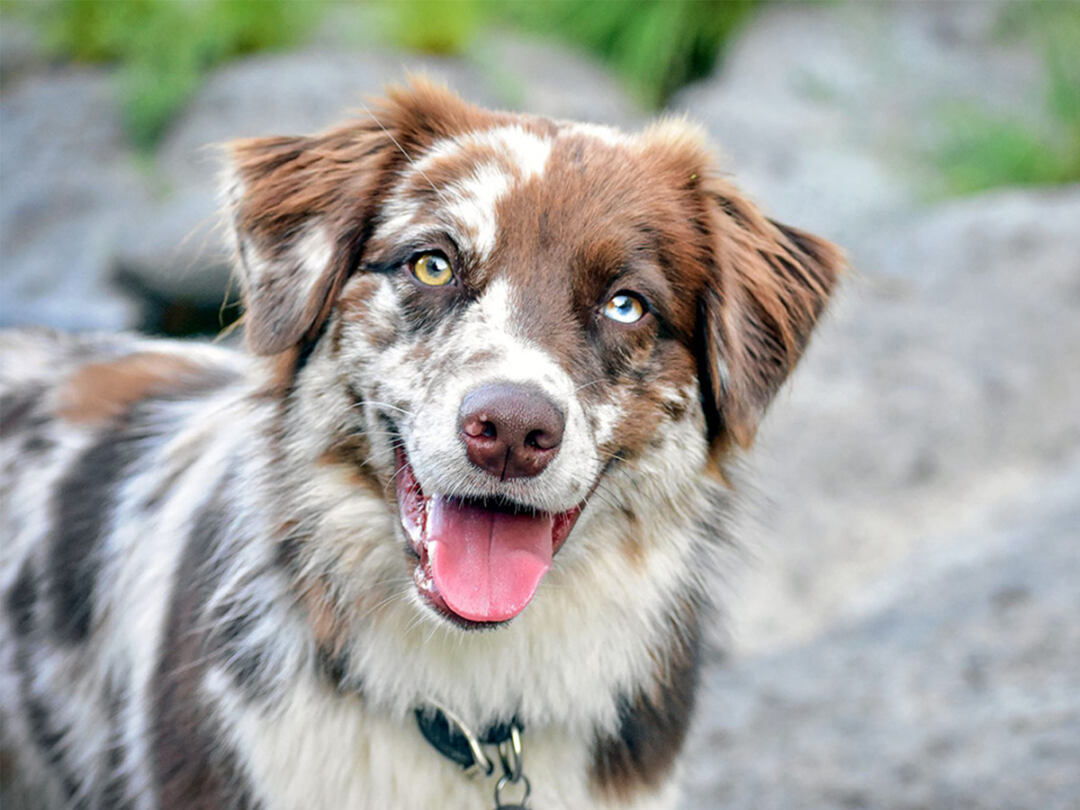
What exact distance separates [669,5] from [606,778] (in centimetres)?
827

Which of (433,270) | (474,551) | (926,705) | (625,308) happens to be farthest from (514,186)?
(926,705)

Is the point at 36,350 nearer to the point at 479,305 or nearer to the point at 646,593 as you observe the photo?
the point at 479,305

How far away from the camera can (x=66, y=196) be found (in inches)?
306

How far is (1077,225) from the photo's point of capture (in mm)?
7914

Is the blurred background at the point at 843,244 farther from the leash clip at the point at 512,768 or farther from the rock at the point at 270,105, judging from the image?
the leash clip at the point at 512,768

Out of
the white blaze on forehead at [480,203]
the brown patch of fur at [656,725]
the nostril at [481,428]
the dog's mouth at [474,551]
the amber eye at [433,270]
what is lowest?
the brown patch of fur at [656,725]

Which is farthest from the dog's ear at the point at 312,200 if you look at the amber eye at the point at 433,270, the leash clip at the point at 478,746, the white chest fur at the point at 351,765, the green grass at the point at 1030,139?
the green grass at the point at 1030,139

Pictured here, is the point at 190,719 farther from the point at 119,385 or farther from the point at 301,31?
the point at 301,31

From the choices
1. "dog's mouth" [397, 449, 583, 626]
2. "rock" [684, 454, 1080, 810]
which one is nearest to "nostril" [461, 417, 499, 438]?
"dog's mouth" [397, 449, 583, 626]

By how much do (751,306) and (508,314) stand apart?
0.70 meters

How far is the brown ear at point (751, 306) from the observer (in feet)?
9.60

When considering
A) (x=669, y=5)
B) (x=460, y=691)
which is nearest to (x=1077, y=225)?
(x=669, y=5)

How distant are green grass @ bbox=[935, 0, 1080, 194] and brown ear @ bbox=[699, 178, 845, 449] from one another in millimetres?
6593

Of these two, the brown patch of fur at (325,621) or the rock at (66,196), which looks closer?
the brown patch of fur at (325,621)
